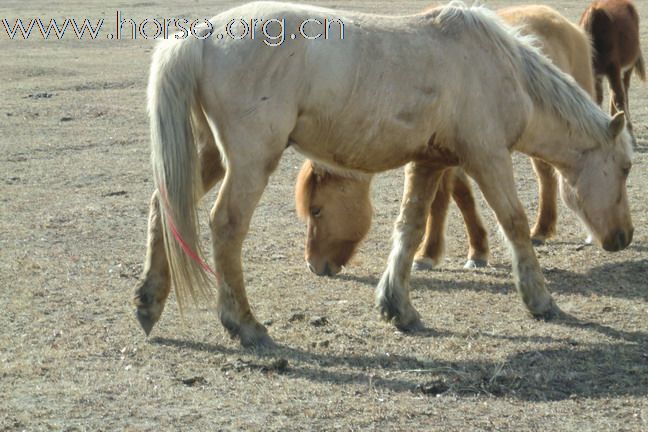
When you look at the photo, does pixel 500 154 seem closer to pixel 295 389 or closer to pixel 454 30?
pixel 454 30

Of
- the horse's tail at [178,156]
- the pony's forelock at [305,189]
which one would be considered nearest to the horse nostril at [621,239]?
the pony's forelock at [305,189]

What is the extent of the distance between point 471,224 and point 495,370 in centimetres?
250

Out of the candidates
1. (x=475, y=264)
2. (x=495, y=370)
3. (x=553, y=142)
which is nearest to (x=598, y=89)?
(x=475, y=264)

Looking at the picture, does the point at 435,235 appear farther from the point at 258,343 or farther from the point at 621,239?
the point at 258,343

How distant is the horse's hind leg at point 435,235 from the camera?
23.2 ft

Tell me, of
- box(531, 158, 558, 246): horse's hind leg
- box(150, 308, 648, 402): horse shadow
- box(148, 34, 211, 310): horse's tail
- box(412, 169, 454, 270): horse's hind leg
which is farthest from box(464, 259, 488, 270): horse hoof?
box(148, 34, 211, 310): horse's tail

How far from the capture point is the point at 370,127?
16.9 feet

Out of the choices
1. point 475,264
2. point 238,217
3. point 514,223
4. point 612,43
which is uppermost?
point 238,217

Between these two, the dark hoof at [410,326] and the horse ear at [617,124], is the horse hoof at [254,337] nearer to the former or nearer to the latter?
the dark hoof at [410,326]

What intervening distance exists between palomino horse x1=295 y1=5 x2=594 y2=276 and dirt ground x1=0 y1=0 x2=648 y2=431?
0.16 m

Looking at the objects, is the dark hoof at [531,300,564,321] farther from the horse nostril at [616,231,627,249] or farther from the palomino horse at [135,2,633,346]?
the horse nostril at [616,231,627,249]

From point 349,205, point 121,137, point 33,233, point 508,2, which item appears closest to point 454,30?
point 349,205

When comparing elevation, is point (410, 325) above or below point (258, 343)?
below

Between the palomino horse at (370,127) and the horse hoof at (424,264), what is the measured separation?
116cm
